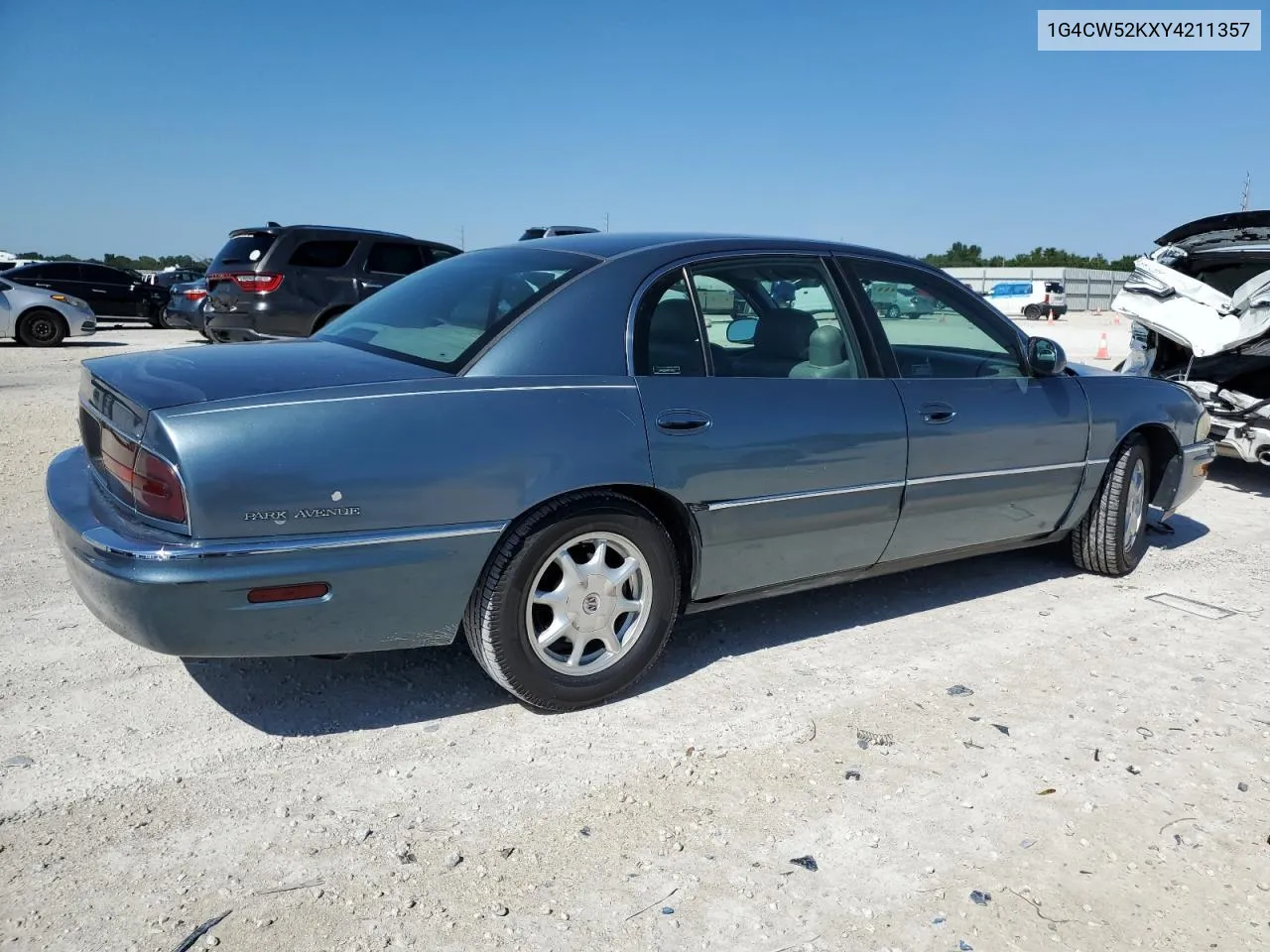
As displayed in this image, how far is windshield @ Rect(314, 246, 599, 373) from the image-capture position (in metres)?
3.32

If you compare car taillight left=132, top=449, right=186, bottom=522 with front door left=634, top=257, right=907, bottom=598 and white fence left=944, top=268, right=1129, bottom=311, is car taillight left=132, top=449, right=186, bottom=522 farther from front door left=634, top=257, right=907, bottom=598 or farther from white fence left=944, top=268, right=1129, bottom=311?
white fence left=944, top=268, right=1129, bottom=311

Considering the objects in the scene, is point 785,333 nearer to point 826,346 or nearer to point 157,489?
point 826,346

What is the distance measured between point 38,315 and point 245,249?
6.81 metres

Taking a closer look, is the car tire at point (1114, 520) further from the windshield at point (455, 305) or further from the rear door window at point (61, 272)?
the rear door window at point (61, 272)

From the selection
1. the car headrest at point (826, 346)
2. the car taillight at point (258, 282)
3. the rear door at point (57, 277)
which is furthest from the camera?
the rear door at point (57, 277)

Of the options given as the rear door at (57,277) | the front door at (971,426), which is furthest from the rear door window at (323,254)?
the rear door at (57,277)

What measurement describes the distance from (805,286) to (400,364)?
1.66m

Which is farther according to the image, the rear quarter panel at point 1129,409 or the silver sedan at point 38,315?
the silver sedan at point 38,315

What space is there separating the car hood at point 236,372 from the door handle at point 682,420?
0.74 metres

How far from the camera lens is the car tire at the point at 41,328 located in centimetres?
1630

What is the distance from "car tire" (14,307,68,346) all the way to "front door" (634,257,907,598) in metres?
16.1

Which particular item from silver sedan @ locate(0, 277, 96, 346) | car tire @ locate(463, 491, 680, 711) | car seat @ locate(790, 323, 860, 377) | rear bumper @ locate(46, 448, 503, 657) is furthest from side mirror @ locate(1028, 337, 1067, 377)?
silver sedan @ locate(0, 277, 96, 346)

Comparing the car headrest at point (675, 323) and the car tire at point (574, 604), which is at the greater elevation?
the car headrest at point (675, 323)

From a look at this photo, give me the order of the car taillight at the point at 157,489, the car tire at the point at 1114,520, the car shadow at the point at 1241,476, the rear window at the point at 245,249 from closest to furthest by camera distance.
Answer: the car taillight at the point at 157,489 → the car tire at the point at 1114,520 → the car shadow at the point at 1241,476 → the rear window at the point at 245,249
